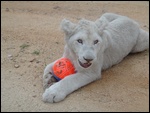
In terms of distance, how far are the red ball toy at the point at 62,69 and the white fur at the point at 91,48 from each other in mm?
75

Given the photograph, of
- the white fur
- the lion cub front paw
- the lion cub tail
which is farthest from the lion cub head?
the lion cub tail

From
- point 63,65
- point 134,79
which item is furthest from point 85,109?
point 134,79

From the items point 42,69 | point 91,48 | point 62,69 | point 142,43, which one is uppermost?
point 91,48

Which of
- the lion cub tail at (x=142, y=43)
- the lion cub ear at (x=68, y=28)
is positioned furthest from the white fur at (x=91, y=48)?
the lion cub tail at (x=142, y=43)

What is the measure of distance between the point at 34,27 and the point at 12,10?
1.69 meters

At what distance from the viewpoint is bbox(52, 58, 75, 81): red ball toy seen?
472 centimetres

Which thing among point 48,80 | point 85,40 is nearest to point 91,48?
point 85,40

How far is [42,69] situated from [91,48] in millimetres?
1164

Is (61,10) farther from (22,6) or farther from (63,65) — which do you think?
(63,65)

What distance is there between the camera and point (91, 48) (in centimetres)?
441

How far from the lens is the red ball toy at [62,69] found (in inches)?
186

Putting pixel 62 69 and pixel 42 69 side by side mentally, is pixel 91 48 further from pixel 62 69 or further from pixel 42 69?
pixel 42 69

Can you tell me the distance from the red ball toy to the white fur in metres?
0.08

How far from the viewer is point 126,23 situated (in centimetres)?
574
